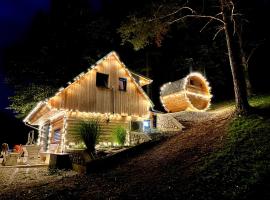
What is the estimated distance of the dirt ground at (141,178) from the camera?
7133mm

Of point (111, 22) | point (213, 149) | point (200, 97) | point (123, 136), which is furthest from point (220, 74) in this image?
point (213, 149)

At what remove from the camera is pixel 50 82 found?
2730 centimetres

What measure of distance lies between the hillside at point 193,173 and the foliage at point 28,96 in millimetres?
17096

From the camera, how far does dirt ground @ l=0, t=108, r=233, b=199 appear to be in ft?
23.4

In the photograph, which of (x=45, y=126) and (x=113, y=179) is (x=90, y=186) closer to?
(x=113, y=179)

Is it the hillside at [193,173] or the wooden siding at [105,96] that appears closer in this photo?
the hillside at [193,173]

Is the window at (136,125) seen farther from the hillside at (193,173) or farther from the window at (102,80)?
the hillside at (193,173)

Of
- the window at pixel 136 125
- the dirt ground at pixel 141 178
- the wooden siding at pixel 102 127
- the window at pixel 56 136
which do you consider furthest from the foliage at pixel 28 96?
the dirt ground at pixel 141 178

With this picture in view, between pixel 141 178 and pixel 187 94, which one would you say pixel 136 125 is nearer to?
pixel 187 94

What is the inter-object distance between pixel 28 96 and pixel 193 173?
22.7m

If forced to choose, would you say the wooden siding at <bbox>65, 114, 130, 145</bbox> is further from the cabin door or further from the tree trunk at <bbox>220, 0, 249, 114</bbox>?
the tree trunk at <bbox>220, 0, 249, 114</bbox>

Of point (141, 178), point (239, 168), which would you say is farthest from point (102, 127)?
point (239, 168)

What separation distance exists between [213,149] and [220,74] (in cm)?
2435

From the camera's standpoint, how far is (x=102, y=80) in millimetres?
20328
